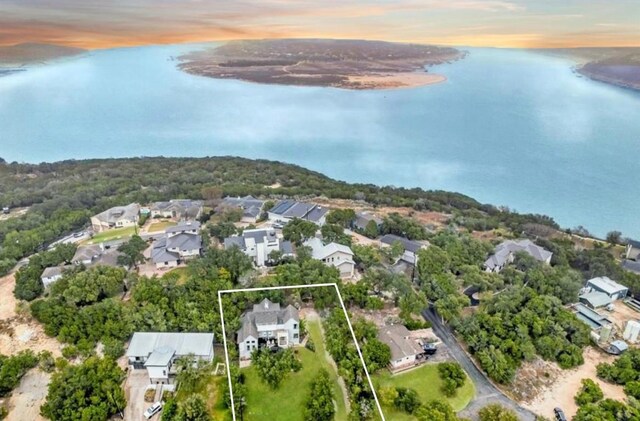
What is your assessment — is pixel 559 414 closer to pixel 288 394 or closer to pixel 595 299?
pixel 595 299

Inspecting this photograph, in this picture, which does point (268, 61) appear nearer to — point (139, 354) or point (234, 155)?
point (234, 155)

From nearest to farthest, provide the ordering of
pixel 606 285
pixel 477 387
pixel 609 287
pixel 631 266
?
pixel 477 387 < pixel 609 287 < pixel 606 285 < pixel 631 266

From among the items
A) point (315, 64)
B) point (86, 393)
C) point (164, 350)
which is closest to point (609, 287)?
point (164, 350)

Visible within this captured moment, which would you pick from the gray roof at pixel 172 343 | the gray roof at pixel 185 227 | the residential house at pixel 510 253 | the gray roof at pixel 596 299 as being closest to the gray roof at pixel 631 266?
the residential house at pixel 510 253

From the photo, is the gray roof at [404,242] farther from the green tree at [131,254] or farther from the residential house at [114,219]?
the residential house at [114,219]

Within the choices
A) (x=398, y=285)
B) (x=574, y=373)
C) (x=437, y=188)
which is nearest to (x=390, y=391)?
(x=398, y=285)

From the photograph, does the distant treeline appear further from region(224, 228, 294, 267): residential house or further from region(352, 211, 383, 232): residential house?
region(224, 228, 294, 267): residential house
